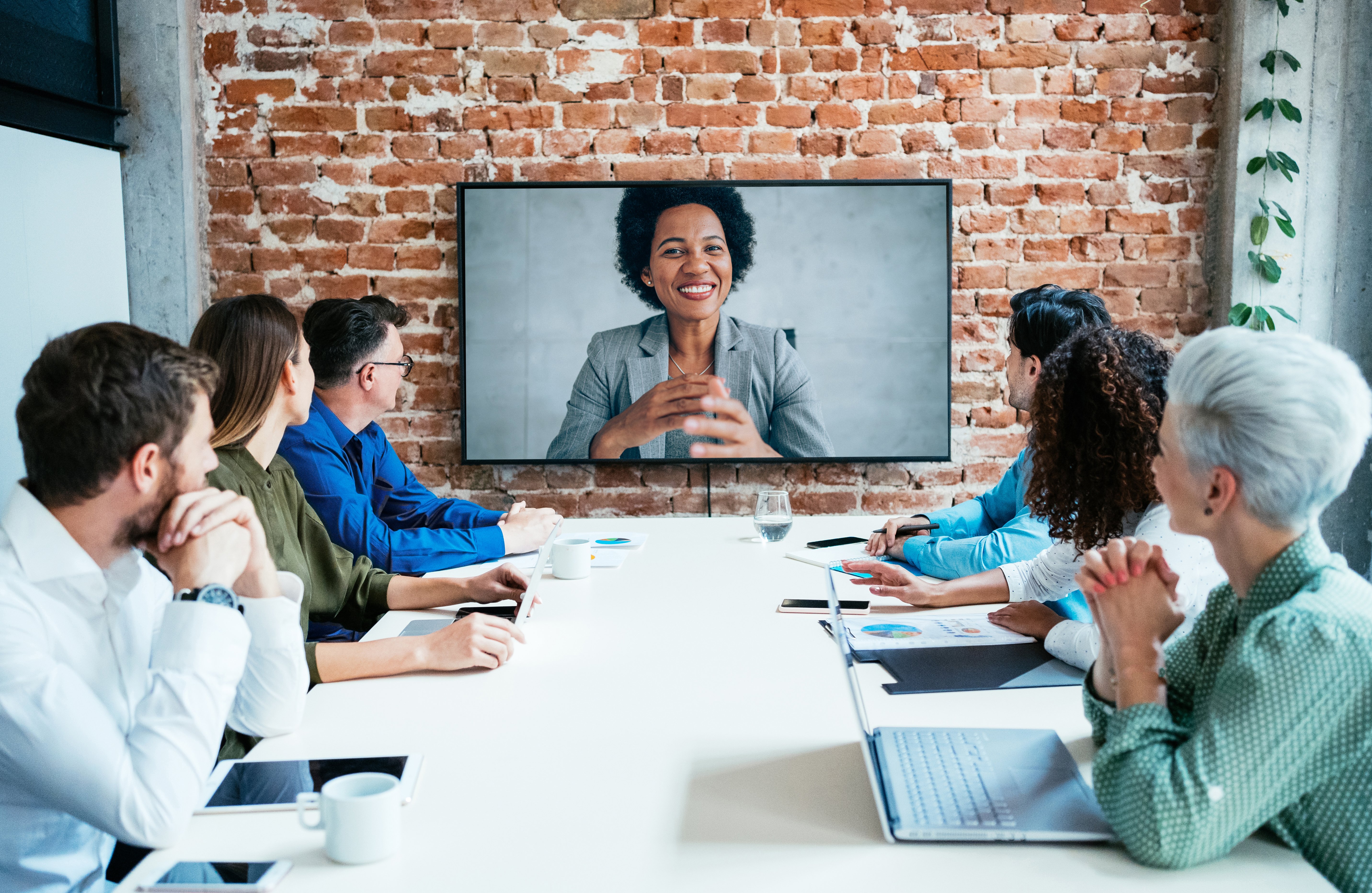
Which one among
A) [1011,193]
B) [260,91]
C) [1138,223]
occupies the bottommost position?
[1138,223]

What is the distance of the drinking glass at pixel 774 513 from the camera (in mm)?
2387

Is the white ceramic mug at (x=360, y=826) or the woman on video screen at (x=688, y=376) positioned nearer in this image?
the white ceramic mug at (x=360, y=826)

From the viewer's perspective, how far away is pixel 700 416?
3598 millimetres

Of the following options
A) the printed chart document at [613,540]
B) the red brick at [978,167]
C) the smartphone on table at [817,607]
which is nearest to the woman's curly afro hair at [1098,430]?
the smartphone on table at [817,607]

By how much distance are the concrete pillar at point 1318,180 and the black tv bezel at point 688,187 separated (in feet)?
3.23

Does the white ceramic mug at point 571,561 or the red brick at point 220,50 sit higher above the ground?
the red brick at point 220,50

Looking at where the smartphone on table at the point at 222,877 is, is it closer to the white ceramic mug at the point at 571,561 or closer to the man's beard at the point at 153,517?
the man's beard at the point at 153,517

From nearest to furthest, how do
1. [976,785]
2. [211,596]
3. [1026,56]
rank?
[976,785] → [211,596] → [1026,56]

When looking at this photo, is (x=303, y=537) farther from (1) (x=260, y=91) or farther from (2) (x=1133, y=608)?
(1) (x=260, y=91)

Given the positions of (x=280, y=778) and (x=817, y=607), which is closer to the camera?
(x=280, y=778)

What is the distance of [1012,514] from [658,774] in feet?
5.79

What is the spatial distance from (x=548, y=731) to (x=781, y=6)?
298 cm

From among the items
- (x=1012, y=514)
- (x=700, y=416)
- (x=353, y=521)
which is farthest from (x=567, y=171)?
(x=1012, y=514)

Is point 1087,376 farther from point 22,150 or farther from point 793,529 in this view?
point 22,150
